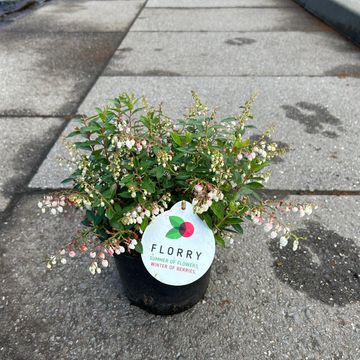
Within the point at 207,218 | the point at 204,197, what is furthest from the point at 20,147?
the point at 204,197

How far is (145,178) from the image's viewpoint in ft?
5.57

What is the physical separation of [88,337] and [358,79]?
14.7 ft

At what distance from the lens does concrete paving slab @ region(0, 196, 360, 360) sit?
197 cm

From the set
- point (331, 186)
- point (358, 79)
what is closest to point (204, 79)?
point (358, 79)

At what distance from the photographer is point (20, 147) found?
3.59 meters

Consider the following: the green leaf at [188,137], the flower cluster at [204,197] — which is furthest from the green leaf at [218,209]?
the green leaf at [188,137]

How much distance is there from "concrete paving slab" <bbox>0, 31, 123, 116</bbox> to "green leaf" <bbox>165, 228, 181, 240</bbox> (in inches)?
113

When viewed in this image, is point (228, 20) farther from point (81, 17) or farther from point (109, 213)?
point (109, 213)

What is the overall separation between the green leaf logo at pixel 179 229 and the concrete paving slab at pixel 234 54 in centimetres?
371

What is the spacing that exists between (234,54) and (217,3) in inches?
128

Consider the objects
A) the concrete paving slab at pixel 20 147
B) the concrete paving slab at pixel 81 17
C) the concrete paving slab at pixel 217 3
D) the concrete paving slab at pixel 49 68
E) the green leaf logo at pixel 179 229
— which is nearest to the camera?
the green leaf logo at pixel 179 229

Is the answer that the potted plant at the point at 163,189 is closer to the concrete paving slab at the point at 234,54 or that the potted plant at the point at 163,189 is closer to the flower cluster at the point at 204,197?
the flower cluster at the point at 204,197

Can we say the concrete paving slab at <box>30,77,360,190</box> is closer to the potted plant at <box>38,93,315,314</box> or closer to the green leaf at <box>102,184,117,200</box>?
the potted plant at <box>38,93,315,314</box>

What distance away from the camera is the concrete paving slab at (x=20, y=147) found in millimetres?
3137
